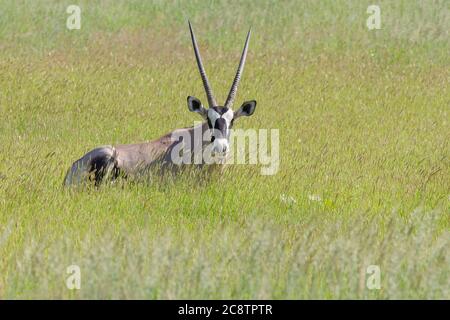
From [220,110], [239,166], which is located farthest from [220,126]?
[239,166]

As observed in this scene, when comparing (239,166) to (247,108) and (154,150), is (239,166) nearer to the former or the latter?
(247,108)

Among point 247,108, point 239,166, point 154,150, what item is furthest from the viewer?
point 247,108

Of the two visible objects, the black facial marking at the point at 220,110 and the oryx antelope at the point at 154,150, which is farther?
the black facial marking at the point at 220,110

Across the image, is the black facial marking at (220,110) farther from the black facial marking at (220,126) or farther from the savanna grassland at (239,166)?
the savanna grassland at (239,166)

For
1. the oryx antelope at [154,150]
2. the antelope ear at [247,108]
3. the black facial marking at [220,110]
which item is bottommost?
Answer: the oryx antelope at [154,150]

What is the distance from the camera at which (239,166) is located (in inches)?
417

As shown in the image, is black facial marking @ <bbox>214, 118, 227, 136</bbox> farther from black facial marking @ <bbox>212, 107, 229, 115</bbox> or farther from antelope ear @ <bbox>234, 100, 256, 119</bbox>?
antelope ear @ <bbox>234, 100, 256, 119</bbox>

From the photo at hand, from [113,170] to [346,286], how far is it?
5176 mm

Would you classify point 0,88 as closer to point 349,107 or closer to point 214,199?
point 349,107

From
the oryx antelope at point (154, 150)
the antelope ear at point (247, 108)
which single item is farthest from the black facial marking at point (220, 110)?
the antelope ear at point (247, 108)

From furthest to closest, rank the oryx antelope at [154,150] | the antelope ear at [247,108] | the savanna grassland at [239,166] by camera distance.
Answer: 1. the antelope ear at [247,108]
2. the oryx antelope at [154,150]
3. the savanna grassland at [239,166]

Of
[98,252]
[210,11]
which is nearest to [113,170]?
[98,252]

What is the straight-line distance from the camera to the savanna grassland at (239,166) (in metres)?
5.86

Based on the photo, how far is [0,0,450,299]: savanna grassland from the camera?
5859 millimetres
